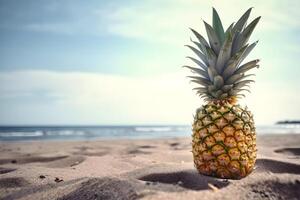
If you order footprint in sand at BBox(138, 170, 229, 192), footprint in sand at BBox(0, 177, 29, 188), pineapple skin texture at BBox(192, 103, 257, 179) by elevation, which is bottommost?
footprint in sand at BBox(0, 177, 29, 188)

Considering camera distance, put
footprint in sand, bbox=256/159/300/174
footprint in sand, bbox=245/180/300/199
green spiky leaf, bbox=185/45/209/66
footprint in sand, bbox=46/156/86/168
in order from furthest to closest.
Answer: footprint in sand, bbox=46/156/86/168 → footprint in sand, bbox=256/159/300/174 → green spiky leaf, bbox=185/45/209/66 → footprint in sand, bbox=245/180/300/199

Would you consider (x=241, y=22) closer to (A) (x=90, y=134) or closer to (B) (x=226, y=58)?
(B) (x=226, y=58)

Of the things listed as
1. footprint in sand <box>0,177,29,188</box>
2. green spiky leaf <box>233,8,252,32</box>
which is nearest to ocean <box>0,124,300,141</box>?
footprint in sand <box>0,177,29,188</box>

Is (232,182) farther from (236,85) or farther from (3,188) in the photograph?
(3,188)

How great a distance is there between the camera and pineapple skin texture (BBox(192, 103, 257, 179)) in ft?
8.74

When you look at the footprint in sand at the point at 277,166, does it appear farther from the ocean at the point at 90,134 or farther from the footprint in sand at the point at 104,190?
the ocean at the point at 90,134

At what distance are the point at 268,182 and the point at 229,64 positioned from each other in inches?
48.1

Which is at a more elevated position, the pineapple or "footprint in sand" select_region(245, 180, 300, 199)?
the pineapple

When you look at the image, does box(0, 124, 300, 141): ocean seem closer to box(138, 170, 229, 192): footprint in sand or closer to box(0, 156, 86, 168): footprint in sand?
box(0, 156, 86, 168): footprint in sand

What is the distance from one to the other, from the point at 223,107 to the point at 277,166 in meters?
1.43

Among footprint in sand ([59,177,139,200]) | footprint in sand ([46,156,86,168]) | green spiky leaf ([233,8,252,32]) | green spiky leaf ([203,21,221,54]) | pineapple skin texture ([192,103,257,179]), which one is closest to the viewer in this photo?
footprint in sand ([59,177,139,200])

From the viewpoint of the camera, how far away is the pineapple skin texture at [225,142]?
8.74 feet

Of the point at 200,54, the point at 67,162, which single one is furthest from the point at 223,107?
the point at 67,162

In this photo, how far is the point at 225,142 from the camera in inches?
105
